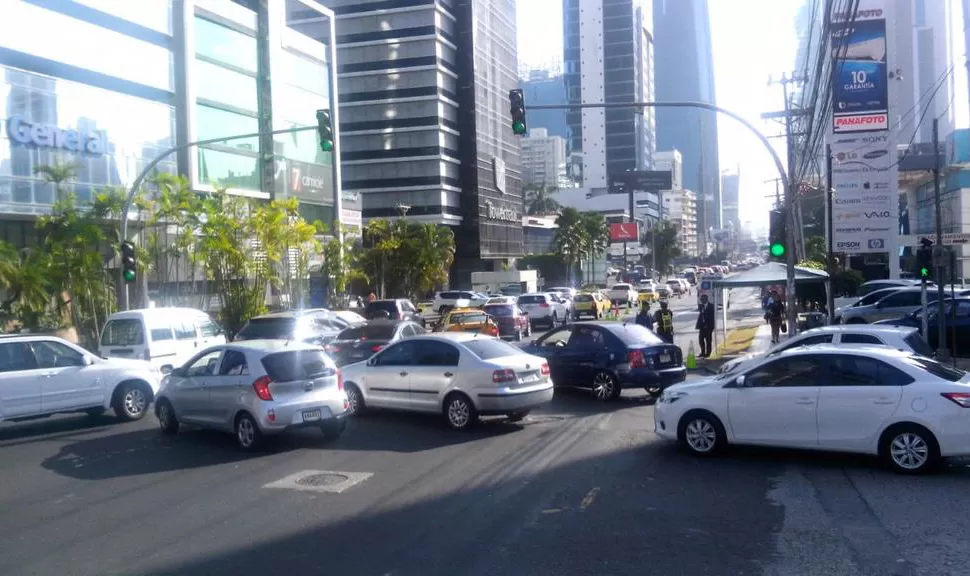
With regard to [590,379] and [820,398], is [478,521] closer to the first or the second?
[820,398]

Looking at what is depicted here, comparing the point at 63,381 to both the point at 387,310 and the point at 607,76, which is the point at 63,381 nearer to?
the point at 387,310

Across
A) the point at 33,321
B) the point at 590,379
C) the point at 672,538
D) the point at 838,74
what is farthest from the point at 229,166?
the point at 672,538

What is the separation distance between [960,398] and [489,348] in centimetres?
667

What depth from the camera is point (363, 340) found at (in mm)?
18469

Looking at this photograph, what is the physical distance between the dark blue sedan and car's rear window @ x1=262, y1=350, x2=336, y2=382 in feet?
16.4

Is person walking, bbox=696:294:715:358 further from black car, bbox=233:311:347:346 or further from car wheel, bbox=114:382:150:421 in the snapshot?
car wheel, bbox=114:382:150:421

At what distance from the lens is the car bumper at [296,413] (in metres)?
12.1

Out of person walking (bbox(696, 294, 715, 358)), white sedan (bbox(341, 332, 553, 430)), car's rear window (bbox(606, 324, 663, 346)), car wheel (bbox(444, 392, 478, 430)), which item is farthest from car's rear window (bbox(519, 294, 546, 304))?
car wheel (bbox(444, 392, 478, 430))

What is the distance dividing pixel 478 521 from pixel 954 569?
13.2 ft

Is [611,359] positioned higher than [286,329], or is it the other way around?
[286,329]

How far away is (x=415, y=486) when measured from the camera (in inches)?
394

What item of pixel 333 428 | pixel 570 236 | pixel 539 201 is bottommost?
pixel 333 428

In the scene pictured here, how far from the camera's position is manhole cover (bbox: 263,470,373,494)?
33.0 feet

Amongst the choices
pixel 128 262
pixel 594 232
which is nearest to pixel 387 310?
pixel 128 262
